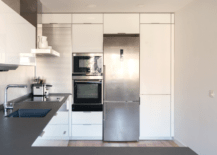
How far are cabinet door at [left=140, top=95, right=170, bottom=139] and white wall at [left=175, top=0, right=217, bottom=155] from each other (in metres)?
0.20

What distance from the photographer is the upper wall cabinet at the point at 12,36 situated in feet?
5.42

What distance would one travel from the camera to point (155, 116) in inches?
156

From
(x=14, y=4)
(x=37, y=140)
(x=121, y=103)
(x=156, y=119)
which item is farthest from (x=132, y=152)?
(x=156, y=119)

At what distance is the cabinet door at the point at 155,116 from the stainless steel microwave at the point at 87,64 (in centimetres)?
104

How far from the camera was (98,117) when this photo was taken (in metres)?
3.87

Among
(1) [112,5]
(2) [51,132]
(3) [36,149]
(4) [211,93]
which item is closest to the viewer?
(3) [36,149]

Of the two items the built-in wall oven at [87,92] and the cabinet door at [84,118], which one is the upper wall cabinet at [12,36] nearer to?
the built-in wall oven at [87,92]

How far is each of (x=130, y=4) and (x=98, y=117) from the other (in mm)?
2127

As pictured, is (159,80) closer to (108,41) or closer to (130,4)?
(108,41)

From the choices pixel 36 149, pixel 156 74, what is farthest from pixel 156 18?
pixel 36 149

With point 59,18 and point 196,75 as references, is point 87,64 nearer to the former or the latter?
point 59,18

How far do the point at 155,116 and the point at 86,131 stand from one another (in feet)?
4.51

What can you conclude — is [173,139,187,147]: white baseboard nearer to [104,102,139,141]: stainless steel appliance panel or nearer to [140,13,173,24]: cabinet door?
[104,102,139,141]: stainless steel appliance panel

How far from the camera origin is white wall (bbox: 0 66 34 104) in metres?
2.67
